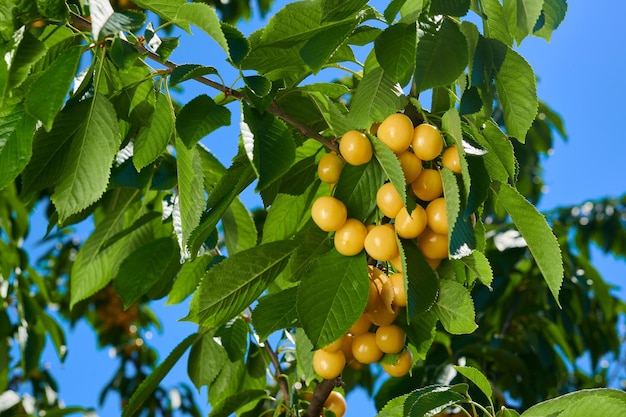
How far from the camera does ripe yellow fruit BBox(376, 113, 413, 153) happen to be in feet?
2.43

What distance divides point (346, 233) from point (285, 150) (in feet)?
0.34

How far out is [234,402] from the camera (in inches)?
40.0

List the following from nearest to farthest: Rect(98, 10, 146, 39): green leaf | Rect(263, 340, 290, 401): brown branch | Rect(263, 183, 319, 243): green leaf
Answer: Rect(98, 10, 146, 39): green leaf, Rect(263, 183, 319, 243): green leaf, Rect(263, 340, 290, 401): brown branch

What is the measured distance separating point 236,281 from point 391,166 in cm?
22

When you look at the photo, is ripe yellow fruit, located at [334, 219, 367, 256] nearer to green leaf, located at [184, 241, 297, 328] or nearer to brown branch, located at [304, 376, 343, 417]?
green leaf, located at [184, 241, 297, 328]

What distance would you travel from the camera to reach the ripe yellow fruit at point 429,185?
2.49 ft

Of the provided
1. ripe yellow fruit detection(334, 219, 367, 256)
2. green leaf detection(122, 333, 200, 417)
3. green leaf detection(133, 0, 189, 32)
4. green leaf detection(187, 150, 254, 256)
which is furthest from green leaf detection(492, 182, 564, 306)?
green leaf detection(122, 333, 200, 417)

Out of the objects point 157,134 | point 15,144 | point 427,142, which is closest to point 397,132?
point 427,142

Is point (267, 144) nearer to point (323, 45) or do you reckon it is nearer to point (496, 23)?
point (323, 45)

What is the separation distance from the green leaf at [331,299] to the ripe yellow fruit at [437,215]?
0.25ft

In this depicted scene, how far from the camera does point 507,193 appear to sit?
0.78 m

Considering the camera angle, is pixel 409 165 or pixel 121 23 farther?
pixel 409 165

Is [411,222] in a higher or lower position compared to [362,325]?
higher

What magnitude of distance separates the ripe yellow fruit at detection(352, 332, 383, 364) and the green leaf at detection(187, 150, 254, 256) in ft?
0.70
